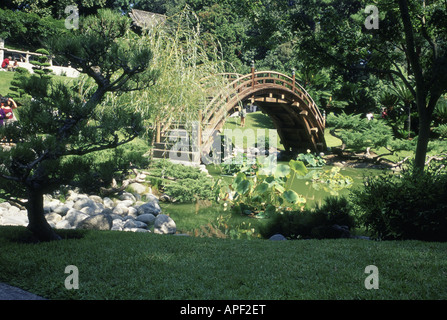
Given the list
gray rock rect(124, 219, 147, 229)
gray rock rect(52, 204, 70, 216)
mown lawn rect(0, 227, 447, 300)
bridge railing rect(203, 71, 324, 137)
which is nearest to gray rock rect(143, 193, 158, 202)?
gray rock rect(124, 219, 147, 229)

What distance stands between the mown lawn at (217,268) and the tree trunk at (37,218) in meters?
0.18

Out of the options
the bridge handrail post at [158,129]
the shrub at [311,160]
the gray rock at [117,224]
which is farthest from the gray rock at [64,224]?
the shrub at [311,160]

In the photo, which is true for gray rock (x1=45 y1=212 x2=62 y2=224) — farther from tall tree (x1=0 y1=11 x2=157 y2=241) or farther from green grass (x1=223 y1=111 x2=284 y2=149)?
green grass (x1=223 y1=111 x2=284 y2=149)

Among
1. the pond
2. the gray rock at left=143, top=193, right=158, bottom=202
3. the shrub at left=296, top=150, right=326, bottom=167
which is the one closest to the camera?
the pond

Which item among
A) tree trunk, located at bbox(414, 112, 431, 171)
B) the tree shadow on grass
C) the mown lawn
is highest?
tree trunk, located at bbox(414, 112, 431, 171)

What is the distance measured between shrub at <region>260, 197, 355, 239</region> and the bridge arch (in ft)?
17.3

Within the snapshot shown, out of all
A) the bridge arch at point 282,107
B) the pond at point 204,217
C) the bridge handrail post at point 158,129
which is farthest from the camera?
the bridge arch at point 282,107

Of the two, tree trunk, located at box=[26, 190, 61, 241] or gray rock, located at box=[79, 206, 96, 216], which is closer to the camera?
tree trunk, located at box=[26, 190, 61, 241]

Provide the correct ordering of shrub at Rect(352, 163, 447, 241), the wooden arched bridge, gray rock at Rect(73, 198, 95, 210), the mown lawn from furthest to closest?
1. the wooden arched bridge
2. gray rock at Rect(73, 198, 95, 210)
3. shrub at Rect(352, 163, 447, 241)
4. the mown lawn

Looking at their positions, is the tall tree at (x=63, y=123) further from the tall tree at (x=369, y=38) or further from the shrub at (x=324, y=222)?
the tall tree at (x=369, y=38)

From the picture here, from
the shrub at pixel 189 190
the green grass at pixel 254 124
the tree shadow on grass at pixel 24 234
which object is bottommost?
the tree shadow on grass at pixel 24 234

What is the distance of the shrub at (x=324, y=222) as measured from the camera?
5.41m

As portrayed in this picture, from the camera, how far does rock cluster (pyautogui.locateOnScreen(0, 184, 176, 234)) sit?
5.75 m
